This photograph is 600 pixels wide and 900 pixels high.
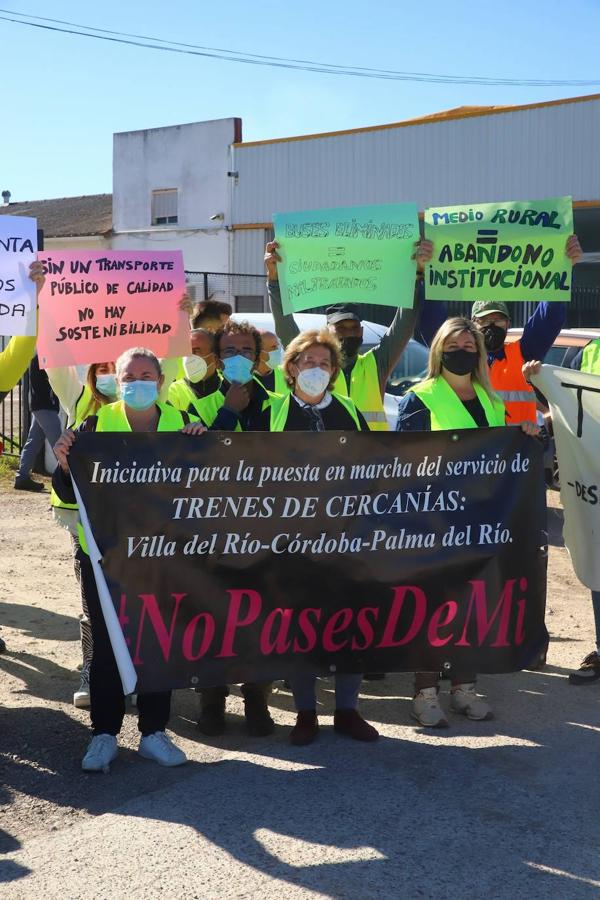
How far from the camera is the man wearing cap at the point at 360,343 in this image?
20.0 ft

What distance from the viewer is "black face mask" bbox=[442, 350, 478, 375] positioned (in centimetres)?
527

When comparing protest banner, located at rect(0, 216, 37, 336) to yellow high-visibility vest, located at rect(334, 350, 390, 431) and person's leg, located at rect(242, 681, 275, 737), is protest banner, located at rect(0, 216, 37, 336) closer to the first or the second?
yellow high-visibility vest, located at rect(334, 350, 390, 431)

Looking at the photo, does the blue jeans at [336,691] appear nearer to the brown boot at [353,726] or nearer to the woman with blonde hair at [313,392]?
the brown boot at [353,726]

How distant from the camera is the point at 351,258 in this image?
608cm

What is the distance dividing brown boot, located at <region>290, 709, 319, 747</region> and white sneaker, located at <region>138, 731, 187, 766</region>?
517mm

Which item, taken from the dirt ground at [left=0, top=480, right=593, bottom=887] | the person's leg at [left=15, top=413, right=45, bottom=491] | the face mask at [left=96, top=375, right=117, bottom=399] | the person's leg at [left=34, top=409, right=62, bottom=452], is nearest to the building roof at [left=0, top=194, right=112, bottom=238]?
the person's leg at [left=15, top=413, right=45, bottom=491]

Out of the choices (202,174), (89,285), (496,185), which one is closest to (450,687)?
(89,285)

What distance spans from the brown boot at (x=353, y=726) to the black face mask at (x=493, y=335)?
2734mm

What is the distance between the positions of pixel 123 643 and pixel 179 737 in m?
0.75

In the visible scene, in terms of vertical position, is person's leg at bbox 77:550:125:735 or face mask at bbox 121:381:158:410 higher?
face mask at bbox 121:381:158:410

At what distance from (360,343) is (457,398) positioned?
3.48 feet

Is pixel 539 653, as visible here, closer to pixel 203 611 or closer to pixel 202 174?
pixel 203 611

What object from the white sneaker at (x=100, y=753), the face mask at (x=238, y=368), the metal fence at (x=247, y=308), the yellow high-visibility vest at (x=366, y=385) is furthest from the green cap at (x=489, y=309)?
the metal fence at (x=247, y=308)

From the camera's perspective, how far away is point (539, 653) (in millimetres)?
5012
